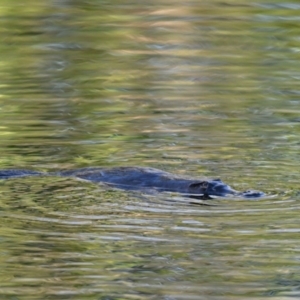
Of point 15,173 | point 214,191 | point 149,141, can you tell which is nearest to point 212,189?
point 214,191

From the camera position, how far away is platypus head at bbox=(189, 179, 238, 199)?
23.9 ft

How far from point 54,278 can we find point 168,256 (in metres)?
0.71

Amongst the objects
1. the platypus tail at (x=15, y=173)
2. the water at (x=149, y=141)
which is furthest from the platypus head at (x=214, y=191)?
the platypus tail at (x=15, y=173)

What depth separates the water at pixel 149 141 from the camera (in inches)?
231

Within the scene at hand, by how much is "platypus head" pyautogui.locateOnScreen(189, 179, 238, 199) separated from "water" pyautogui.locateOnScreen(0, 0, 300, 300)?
0.57 feet

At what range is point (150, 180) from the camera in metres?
7.70

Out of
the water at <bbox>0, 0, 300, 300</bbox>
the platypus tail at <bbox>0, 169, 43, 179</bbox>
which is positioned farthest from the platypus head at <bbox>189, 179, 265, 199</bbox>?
the platypus tail at <bbox>0, 169, 43, 179</bbox>

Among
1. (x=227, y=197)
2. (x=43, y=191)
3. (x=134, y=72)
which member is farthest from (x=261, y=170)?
(x=134, y=72)

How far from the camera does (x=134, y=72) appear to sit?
1311cm

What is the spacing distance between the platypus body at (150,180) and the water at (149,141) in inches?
6.3

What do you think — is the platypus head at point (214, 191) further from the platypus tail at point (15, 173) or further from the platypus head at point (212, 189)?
the platypus tail at point (15, 173)

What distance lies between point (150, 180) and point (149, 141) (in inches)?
68.5

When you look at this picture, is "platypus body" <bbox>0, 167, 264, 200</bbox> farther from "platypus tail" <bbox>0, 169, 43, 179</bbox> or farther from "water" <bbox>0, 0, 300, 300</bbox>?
"water" <bbox>0, 0, 300, 300</bbox>

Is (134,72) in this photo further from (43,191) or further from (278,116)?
(43,191)
